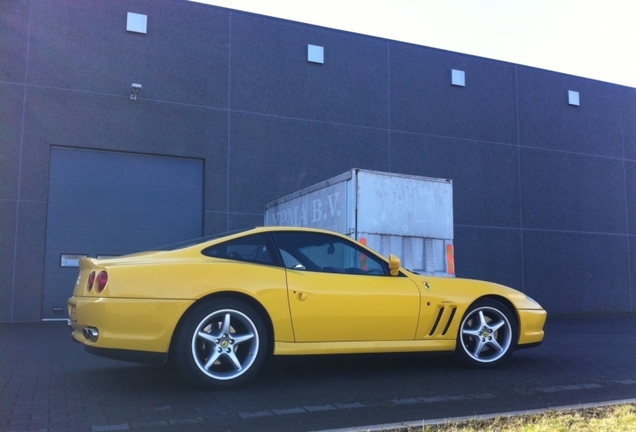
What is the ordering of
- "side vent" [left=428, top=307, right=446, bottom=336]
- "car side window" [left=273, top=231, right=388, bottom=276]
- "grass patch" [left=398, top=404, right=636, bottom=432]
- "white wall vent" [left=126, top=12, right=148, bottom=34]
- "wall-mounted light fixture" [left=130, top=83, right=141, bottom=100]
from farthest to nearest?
"white wall vent" [left=126, top=12, right=148, bottom=34], "wall-mounted light fixture" [left=130, top=83, right=141, bottom=100], "side vent" [left=428, top=307, right=446, bottom=336], "car side window" [left=273, top=231, right=388, bottom=276], "grass patch" [left=398, top=404, right=636, bottom=432]

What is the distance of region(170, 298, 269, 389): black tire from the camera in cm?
489

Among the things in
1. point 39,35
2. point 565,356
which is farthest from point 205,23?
point 565,356

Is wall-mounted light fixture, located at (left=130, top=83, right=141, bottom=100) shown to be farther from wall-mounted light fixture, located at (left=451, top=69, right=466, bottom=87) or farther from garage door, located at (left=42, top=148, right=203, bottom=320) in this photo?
wall-mounted light fixture, located at (left=451, top=69, right=466, bottom=87)

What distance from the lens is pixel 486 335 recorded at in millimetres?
6270

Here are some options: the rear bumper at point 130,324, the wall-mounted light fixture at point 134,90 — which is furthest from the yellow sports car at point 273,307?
the wall-mounted light fixture at point 134,90

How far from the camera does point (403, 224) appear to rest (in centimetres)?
837

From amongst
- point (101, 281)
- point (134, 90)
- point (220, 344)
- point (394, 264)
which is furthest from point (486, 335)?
point (134, 90)

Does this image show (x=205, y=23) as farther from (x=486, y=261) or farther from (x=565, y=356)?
(x=565, y=356)

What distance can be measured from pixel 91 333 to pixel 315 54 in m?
11.6

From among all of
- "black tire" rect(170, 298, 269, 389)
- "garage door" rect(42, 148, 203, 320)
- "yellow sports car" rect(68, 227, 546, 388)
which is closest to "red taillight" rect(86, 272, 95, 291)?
"yellow sports car" rect(68, 227, 546, 388)

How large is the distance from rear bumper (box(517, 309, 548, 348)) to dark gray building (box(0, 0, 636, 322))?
861 centimetres

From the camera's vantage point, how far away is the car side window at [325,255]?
223 inches

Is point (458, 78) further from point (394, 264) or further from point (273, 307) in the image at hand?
point (273, 307)

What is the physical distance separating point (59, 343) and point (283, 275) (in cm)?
486
